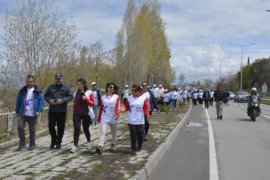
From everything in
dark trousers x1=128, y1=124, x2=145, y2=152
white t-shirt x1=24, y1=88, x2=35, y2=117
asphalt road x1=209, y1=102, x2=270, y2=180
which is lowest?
asphalt road x1=209, y1=102, x2=270, y2=180

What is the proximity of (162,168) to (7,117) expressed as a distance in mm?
5483

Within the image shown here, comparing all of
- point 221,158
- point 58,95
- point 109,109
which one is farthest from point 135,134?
point 221,158

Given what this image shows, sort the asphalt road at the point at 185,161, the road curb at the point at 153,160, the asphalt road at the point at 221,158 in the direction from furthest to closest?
1. the asphalt road at the point at 221,158
2. the asphalt road at the point at 185,161
3. the road curb at the point at 153,160

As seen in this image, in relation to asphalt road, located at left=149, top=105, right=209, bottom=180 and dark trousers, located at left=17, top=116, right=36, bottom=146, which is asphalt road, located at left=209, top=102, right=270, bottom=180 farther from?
dark trousers, located at left=17, top=116, right=36, bottom=146

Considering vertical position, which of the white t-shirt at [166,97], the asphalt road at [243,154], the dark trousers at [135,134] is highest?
the white t-shirt at [166,97]

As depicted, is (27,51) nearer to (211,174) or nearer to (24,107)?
(24,107)

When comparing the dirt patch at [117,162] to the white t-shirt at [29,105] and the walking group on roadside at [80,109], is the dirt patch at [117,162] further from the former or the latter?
the white t-shirt at [29,105]

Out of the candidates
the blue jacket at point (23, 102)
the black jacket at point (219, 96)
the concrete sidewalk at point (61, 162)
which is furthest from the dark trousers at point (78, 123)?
the black jacket at point (219, 96)

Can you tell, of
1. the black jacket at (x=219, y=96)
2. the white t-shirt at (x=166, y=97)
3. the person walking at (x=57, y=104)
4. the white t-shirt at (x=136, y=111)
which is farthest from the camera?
the white t-shirt at (x=166, y=97)

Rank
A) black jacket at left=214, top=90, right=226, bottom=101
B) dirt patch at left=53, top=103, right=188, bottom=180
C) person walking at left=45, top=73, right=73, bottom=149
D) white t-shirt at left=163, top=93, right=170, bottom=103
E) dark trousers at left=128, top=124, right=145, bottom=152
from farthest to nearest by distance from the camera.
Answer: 1. white t-shirt at left=163, top=93, right=170, bottom=103
2. black jacket at left=214, top=90, right=226, bottom=101
3. person walking at left=45, top=73, right=73, bottom=149
4. dark trousers at left=128, top=124, right=145, bottom=152
5. dirt patch at left=53, top=103, right=188, bottom=180

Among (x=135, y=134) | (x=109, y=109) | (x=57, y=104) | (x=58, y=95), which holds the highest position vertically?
(x=58, y=95)

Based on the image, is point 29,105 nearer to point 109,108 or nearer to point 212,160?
point 109,108

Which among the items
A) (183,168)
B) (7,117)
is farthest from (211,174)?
(7,117)

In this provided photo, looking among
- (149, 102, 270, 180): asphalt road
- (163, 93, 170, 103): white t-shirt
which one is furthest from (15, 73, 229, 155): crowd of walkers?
(163, 93, 170, 103): white t-shirt
